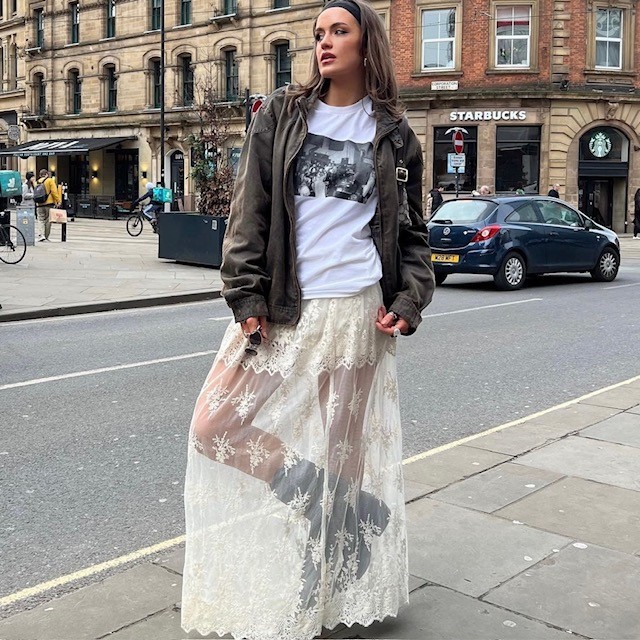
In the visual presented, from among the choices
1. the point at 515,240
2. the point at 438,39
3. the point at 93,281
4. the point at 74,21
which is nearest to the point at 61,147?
the point at 74,21

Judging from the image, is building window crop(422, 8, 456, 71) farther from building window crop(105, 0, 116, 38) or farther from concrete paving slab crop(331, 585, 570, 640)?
concrete paving slab crop(331, 585, 570, 640)

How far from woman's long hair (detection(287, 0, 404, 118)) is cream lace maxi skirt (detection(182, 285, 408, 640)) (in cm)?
61

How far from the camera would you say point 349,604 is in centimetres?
292

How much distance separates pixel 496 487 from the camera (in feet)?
14.9

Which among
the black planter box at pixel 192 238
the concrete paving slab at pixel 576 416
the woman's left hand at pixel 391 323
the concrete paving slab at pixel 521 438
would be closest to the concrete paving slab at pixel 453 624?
the woman's left hand at pixel 391 323

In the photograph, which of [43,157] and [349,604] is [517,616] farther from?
[43,157]

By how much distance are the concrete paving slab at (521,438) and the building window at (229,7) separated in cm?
3813

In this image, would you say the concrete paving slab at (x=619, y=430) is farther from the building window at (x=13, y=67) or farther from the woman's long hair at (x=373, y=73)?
the building window at (x=13, y=67)

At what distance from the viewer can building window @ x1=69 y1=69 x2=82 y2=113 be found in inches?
1944

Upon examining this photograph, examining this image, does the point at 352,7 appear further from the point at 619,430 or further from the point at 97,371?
the point at 97,371

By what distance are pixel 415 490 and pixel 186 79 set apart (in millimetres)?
41732

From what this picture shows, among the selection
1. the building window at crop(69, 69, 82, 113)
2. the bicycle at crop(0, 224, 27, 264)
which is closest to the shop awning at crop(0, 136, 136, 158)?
the building window at crop(69, 69, 82, 113)

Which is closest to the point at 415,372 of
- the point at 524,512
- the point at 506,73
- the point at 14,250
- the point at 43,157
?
the point at 524,512

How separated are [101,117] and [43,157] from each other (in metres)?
6.91
